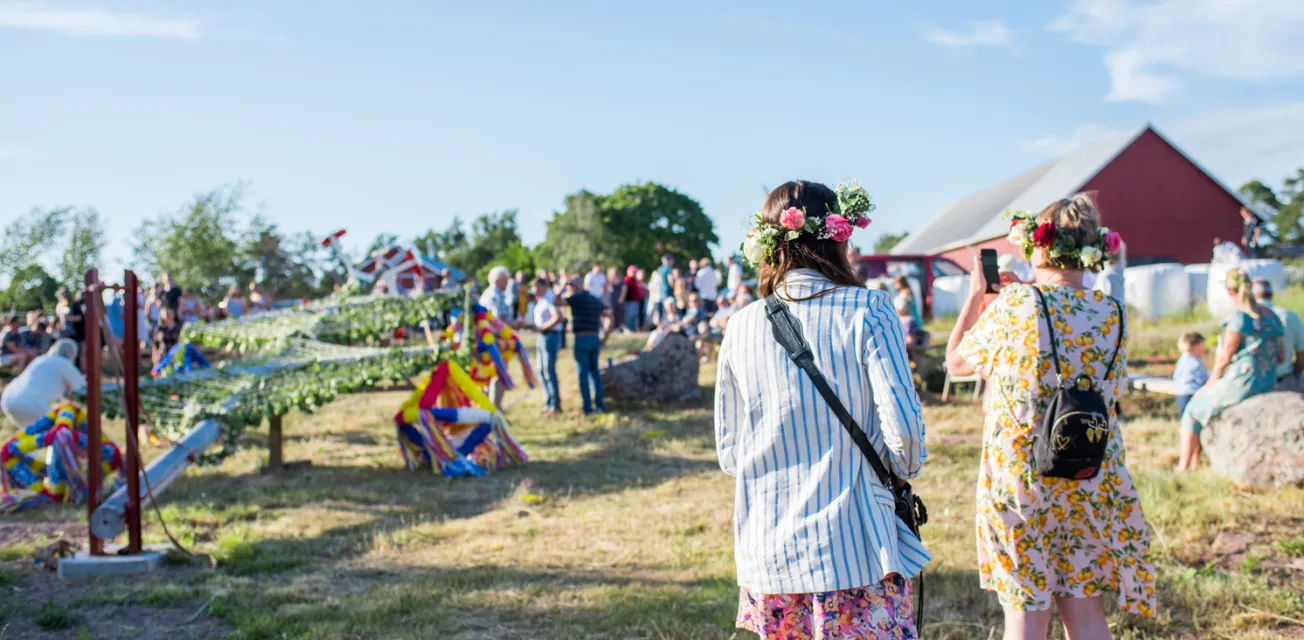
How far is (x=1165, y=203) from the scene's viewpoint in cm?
3022

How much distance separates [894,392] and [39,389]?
8.35 m

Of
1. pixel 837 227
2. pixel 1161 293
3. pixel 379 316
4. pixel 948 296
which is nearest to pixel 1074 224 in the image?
pixel 837 227

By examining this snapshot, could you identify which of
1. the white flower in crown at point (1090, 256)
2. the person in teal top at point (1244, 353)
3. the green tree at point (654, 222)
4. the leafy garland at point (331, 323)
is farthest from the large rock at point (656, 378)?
the green tree at point (654, 222)

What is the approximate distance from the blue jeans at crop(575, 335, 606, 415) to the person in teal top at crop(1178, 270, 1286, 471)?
21.3 feet

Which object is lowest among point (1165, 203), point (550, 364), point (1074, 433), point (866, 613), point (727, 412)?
point (866, 613)

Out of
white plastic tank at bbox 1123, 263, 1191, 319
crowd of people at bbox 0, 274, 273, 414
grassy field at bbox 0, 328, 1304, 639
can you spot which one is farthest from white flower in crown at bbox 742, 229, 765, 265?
white plastic tank at bbox 1123, 263, 1191, 319

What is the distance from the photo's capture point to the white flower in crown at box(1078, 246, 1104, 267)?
3.08 meters

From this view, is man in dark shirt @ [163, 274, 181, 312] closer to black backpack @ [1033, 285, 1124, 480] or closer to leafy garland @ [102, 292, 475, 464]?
leafy garland @ [102, 292, 475, 464]

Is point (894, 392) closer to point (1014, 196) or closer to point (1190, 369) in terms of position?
point (1190, 369)

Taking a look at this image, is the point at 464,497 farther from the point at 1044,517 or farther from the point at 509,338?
the point at 1044,517

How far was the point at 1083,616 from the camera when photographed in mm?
3002

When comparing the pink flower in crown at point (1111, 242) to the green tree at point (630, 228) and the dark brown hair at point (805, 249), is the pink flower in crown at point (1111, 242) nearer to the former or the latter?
the dark brown hair at point (805, 249)

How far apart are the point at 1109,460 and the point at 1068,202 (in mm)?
858

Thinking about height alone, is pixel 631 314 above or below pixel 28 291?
below
